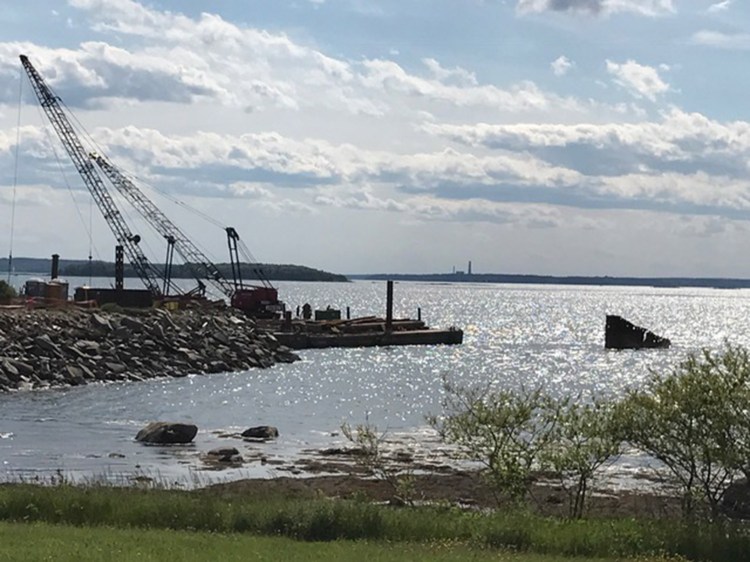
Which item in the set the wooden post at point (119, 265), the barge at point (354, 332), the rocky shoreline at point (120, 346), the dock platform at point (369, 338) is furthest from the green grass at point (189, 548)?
the wooden post at point (119, 265)

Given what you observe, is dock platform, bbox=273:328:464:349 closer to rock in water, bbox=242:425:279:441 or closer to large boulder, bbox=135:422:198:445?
rock in water, bbox=242:425:279:441

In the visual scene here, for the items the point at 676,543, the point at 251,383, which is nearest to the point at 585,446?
the point at 676,543

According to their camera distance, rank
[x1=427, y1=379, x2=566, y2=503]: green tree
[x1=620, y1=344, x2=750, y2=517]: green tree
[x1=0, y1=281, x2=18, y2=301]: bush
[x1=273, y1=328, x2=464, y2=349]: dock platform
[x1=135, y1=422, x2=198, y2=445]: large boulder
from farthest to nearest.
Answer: [x1=273, y1=328, x2=464, y2=349]: dock platform → [x1=0, y1=281, x2=18, y2=301]: bush → [x1=135, y1=422, x2=198, y2=445]: large boulder → [x1=427, y1=379, x2=566, y2=503]: green tree → [x1=620, y1=344, x2=750, y2=517]: green tree

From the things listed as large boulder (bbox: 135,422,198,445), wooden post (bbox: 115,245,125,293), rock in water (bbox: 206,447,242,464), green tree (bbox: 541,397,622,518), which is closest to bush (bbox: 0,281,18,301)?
wooden post (bbox: 115,245,125,293)

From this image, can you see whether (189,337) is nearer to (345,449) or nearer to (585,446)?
(345,449)

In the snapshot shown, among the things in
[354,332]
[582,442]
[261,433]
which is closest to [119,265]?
[354,332]

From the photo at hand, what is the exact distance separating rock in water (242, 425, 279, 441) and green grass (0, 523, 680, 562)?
21726 mm

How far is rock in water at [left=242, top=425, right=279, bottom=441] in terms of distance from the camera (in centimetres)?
3962

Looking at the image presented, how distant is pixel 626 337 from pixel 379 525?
9339 centimetres

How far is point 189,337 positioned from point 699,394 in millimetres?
56900

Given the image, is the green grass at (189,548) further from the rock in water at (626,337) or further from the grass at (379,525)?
the rock in water at (626,337)

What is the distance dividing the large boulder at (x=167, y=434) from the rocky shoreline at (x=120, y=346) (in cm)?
1530

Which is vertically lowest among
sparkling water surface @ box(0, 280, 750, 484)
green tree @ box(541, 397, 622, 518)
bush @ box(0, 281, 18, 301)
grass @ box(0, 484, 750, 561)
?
sparkling water surface @ box(0, 280, 750, 484)

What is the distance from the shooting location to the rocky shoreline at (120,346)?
181ft
